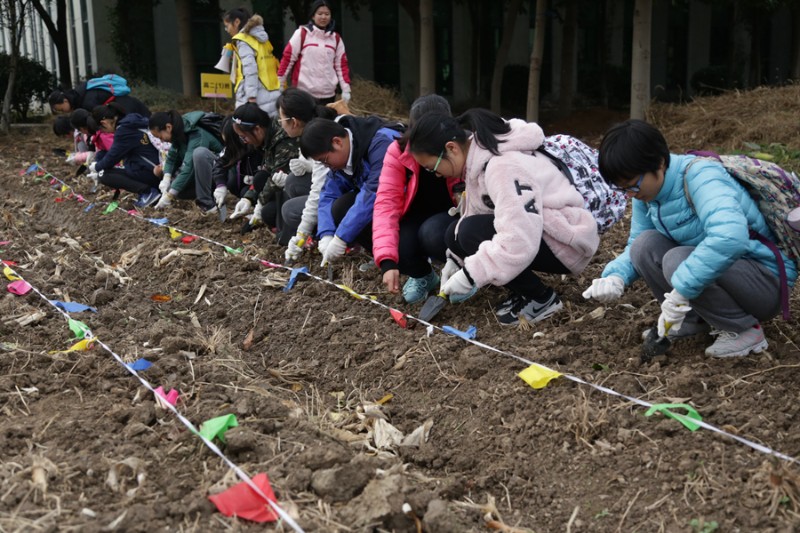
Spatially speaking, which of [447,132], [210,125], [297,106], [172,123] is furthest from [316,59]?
[447,132]

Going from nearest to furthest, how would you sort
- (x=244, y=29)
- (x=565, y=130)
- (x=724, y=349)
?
1. (x=724, y=349)
2. (x=244, y=29)
3. (x=565, y=130)

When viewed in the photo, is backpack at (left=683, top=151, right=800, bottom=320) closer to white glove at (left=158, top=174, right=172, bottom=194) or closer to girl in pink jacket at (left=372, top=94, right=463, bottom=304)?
girl in pink jacket at (left=372, top=94, right=463, bottom=304)

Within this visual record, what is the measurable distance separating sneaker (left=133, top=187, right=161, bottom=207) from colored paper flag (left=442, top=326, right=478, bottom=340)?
4.91 meters

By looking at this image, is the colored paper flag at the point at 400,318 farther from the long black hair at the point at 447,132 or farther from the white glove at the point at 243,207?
the white glove at the point at 243,207

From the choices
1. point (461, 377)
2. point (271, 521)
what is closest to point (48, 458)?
point (271, 521)

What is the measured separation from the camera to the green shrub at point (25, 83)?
17609mm

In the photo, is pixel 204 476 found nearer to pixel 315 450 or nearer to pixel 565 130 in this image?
pixel 315 450

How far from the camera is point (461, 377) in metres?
3.45

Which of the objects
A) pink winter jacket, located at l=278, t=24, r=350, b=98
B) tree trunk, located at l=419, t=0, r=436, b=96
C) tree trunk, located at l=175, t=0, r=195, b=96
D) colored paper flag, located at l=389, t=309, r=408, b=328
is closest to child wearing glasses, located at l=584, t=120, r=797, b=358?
colored paper flag, located at l=389, t=309, r=408, b=328

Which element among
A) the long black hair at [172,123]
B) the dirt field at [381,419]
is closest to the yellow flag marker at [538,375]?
the dirt field at [381,419]

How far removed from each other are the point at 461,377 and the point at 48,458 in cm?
160

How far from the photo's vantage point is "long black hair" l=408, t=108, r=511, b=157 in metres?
3.57

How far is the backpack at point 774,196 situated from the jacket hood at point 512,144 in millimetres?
783

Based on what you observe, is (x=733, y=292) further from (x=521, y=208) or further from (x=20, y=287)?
(x=20, y=287)
